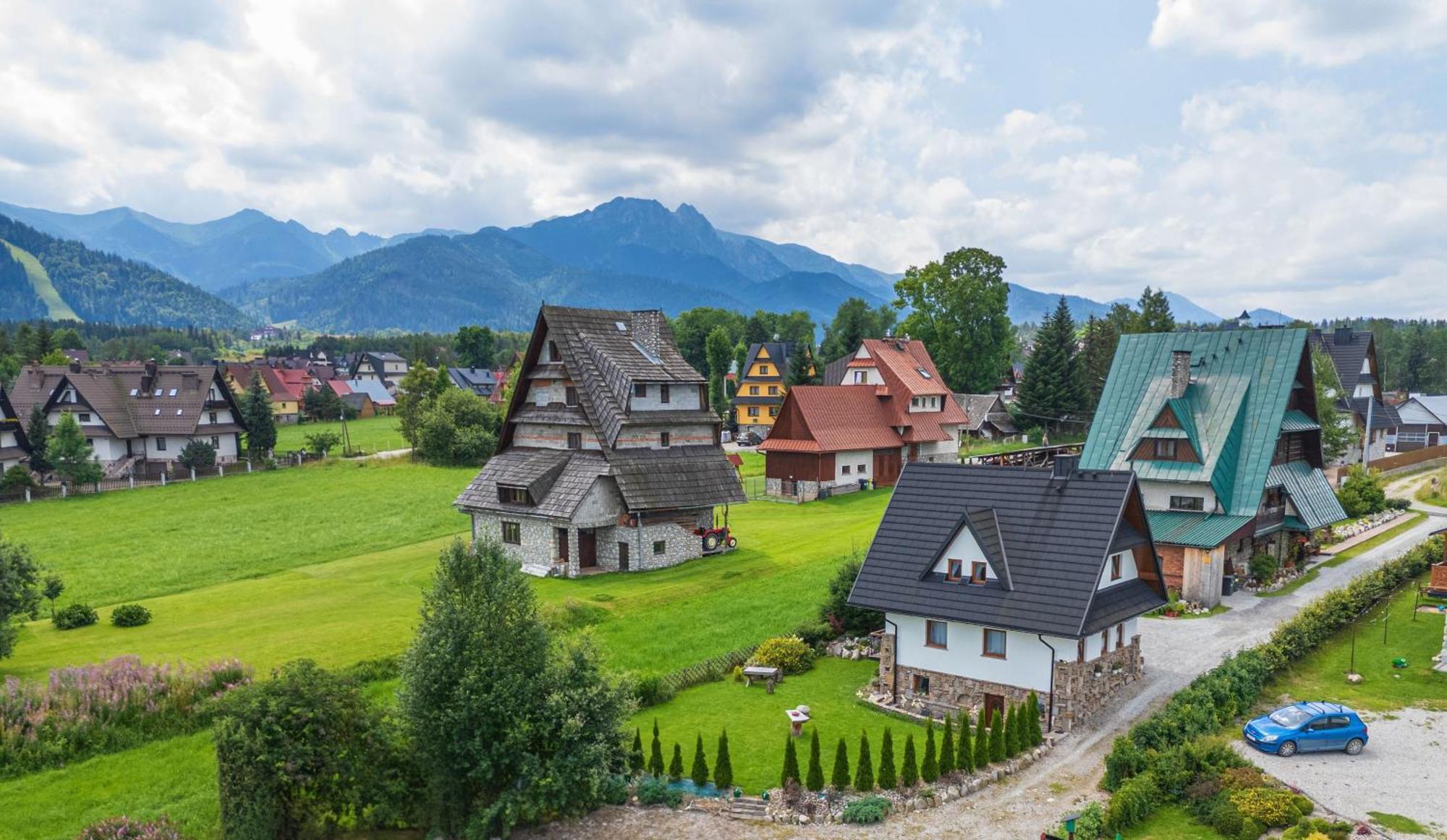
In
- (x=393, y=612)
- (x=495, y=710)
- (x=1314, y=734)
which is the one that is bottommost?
(x=1314, y=734)

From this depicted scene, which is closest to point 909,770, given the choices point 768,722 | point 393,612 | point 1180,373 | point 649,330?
point 768,722

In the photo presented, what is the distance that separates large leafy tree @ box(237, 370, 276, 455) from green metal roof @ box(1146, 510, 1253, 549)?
77286 mm

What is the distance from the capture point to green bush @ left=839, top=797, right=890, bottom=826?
1850 cm

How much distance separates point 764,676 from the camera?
88.2 feet

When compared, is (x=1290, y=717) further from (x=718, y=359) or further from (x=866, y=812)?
(x=718, y=359)

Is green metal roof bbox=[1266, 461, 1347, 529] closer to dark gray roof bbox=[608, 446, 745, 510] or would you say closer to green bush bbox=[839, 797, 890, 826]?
dark gray roof bbox=[608, 446, 745, 510]

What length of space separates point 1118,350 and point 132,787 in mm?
42823

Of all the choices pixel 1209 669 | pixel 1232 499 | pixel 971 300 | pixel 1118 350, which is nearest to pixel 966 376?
pixel 971 300

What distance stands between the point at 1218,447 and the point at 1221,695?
16.8 metres

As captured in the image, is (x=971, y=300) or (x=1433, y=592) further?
(x=971, y=300)

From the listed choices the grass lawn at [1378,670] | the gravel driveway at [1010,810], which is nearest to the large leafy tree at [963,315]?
the grass lawn at [1378,670]

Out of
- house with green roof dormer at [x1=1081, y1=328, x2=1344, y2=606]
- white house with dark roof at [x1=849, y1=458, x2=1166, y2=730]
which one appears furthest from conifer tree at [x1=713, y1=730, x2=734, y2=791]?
house with green roof dormer at [x1=1081, y1=328, x2=1344, y2=606]

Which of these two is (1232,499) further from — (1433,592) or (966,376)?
(966,376)

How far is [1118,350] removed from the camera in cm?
4366
